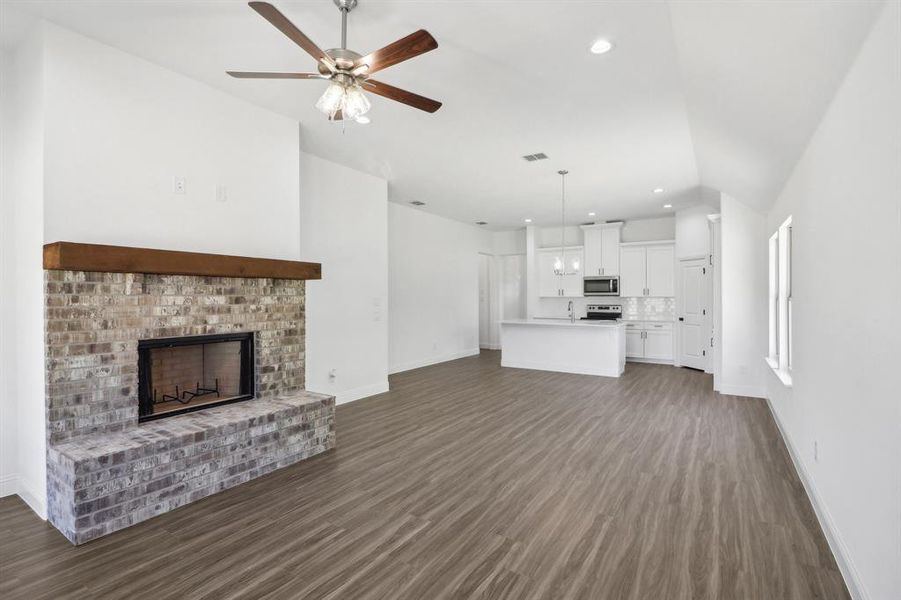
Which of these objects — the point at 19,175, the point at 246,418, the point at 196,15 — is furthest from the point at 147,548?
the point at 196,15

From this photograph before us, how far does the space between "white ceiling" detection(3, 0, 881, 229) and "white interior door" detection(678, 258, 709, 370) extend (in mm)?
2731

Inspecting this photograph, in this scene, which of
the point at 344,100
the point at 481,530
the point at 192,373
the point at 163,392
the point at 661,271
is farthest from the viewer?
the point at 661,271

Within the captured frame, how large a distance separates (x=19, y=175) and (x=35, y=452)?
1837 mm

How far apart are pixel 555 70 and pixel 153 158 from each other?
9.53 ft

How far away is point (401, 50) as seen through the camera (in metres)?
2.13

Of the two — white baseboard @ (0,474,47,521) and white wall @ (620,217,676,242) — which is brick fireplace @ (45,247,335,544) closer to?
white baseboard @ (0,474,47,521)

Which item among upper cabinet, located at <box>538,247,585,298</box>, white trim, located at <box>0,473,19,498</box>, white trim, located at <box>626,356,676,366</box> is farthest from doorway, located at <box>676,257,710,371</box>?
white trim, located at <box>0,473,19,498</box>

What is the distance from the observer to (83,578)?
2111mm

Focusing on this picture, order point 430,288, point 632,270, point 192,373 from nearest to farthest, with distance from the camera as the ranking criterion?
point 192,373
point 430,288
point 632,270

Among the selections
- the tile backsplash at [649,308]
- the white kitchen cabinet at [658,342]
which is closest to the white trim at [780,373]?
the white kitchen cabinet at [658,342]

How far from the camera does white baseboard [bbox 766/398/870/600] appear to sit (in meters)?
1.94

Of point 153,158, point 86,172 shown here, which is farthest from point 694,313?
point 86,172

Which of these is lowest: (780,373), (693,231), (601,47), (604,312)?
(780,373)

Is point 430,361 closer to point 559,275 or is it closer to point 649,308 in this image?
point 559,275
